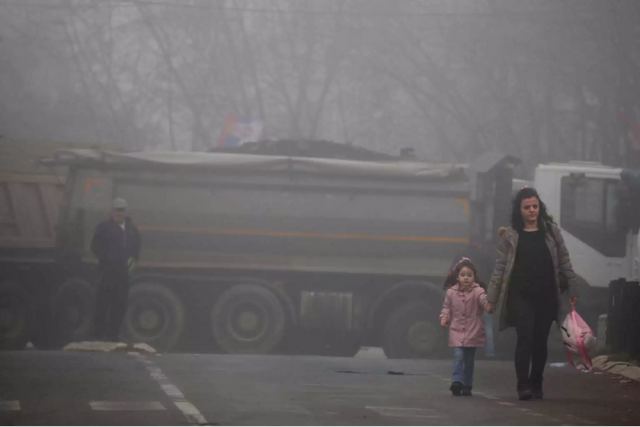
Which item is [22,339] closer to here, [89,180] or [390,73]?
[89,180]

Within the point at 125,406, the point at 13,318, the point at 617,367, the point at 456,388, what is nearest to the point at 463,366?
the point at 456,388

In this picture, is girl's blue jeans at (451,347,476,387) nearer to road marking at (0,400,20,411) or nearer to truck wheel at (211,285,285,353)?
road marking at (0,400,20,411)

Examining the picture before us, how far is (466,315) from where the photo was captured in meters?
14.2

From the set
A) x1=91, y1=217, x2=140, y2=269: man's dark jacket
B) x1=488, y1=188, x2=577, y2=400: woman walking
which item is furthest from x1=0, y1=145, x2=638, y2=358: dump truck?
x1=488, y1=188, x2=577, y2=400: woman walking

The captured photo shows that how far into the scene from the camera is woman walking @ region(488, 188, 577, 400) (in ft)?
43.9

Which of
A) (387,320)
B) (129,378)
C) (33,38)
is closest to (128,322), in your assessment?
(387,320)

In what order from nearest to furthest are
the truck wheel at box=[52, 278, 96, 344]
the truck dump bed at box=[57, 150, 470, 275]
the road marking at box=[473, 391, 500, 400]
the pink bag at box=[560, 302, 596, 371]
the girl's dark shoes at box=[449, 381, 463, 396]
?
the road marking at box=[473, 391, 500, 400] → the girl's dark shoes at box=[449, 381, 463, 396] → the pink bag at box=[560, 302, 596, 371] → the truck wheel at box=[52, 278, 96, 344] → the truck dump bed at box=[57, 150, 470, 275]

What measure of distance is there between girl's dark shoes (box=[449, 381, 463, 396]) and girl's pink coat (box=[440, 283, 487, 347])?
11.6 inches

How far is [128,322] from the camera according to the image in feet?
81.6

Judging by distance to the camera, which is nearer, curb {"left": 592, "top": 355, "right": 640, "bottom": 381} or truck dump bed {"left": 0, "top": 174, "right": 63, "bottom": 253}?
curb {"left": 592, "top": 355, "right": 640, "bottom": 381}

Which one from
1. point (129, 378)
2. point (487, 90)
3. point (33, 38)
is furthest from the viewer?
point (33, 38)

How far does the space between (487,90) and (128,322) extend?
60.5 ft

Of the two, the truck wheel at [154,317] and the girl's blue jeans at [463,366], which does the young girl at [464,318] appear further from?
the truck wheel at [154,317]

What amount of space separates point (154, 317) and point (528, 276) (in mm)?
12310
